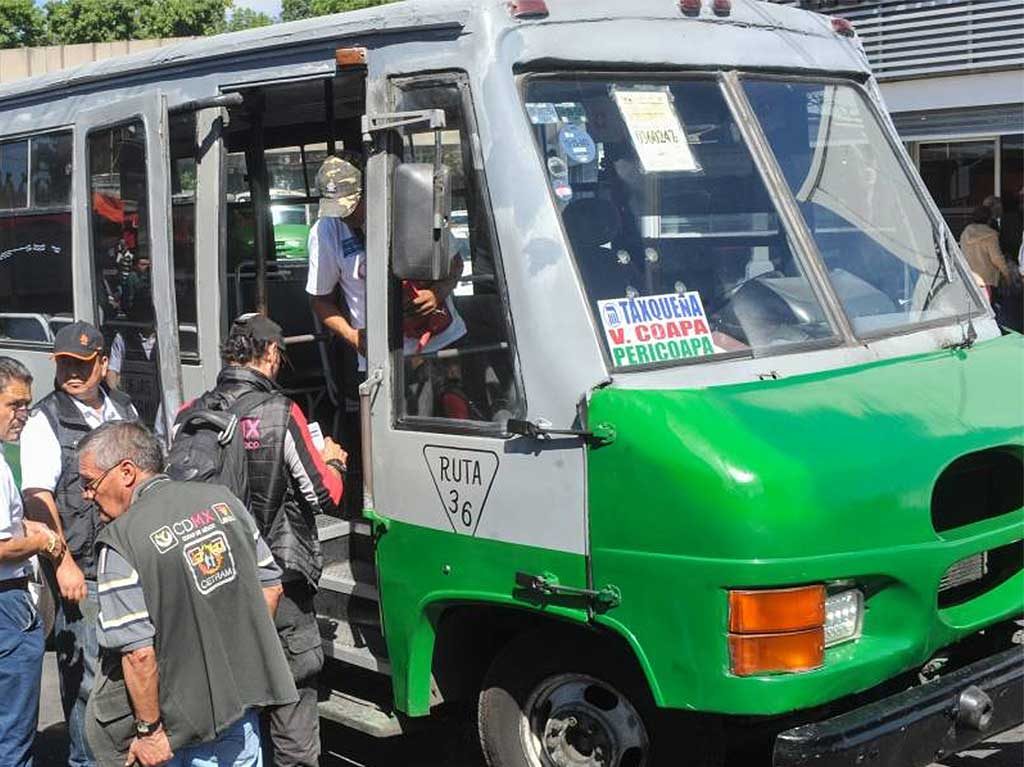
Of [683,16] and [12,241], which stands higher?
[683,16]

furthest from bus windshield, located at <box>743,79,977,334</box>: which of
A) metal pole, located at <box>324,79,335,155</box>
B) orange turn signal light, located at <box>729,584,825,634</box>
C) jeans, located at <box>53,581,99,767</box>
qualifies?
jeans, located at <box>53,581,99,767</box>

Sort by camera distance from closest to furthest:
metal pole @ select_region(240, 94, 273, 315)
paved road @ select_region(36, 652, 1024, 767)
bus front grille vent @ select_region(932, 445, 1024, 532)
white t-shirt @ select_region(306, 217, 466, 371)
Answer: bus front grille vent @ select_region(932, 445, 1024, 532), paved road @ select_region(36, 652, 1024, 767), white t-shirt @ select_region(306, 217, 466, 371), metal pole @ select_region(240, 94, 273, 315)

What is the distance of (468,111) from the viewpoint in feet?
15.6

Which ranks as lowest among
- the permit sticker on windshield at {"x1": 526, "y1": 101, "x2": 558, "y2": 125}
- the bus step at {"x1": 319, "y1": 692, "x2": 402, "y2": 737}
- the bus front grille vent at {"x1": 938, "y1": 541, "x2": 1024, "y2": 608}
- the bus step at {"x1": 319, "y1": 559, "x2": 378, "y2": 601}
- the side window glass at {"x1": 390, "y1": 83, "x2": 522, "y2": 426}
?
the bus step at {"x1": 319, "y1": 692, "x2": 402, "y2": 737}

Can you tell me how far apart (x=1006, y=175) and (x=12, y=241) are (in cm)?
1118

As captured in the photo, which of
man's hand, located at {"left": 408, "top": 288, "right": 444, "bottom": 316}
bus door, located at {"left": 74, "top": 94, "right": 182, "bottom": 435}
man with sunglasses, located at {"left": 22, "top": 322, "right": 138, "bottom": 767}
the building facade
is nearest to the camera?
man's hand, located at {"left": 408, "top": 288, "right": 444, "bottom": 316}

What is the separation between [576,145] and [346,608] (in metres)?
2.07

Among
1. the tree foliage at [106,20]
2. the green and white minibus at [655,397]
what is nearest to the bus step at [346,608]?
the green and white minibus at [655,397]

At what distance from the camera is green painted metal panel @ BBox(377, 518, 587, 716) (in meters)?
4.62

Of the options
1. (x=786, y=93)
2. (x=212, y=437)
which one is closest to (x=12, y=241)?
(x=212, y=437)

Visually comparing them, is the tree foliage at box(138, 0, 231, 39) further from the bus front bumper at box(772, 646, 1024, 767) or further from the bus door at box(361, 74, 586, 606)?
the bus front bumper at box(772, 646, 1024, 767)

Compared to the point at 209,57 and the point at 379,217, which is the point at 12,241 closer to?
the point at 209,57

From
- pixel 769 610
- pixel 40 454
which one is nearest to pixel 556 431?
pixel 769 610

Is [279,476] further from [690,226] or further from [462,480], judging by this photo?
[690,226]
